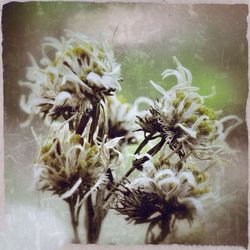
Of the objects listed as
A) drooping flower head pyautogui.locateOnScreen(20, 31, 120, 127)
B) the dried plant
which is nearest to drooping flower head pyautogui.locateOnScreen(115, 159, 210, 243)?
the dried plant

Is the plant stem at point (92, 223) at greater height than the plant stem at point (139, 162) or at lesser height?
lesser

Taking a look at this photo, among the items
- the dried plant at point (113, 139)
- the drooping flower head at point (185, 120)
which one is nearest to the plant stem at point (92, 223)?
the dried plant at point (113, 139)

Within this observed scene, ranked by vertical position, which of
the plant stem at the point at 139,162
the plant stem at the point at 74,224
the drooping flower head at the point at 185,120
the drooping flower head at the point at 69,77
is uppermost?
the drooping flower head at the point at 69,77

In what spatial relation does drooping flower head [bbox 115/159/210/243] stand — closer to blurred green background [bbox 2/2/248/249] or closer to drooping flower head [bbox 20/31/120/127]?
blurred green background [bbox 2/2/248/249]

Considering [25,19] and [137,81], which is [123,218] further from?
[25,19]

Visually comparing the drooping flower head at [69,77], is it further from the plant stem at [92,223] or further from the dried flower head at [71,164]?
the plant stem at [92,223]

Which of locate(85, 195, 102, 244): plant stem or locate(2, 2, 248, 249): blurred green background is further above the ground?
locate(2, 2, 248, 249): blurred green background
